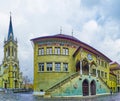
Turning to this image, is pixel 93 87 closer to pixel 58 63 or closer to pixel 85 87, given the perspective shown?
pixel 85 87

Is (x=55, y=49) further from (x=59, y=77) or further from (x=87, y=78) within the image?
(x=87, y=78)

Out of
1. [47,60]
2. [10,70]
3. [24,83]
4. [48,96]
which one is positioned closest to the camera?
[48,96]

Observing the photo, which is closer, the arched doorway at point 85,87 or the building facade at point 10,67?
the arched doorway at point 85,87

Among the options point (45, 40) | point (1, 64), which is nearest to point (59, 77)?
point (45, 40)

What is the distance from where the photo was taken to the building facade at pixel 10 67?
10888 centimetres

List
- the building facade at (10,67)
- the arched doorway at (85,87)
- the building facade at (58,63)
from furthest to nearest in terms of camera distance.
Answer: the building facade at (10,67), the arched doorway at (85,87), the building facade at (58,63)

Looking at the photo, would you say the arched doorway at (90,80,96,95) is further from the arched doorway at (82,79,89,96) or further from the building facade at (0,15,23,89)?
the building facade at (0,15,23,89)

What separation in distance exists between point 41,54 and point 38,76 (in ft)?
12.0

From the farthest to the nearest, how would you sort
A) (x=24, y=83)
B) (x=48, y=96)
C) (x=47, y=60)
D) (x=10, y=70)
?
(x=24, y=83), (x=10, y=70), (x=47, y=60), (x=48, y=96)

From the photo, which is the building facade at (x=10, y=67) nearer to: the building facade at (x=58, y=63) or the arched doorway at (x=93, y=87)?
the arched doorway at (x=93, y=87)

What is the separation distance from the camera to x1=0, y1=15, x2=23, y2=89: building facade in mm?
108875

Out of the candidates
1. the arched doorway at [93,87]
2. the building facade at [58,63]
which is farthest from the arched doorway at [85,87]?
the arched doorway at [93,87]

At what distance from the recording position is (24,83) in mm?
120875

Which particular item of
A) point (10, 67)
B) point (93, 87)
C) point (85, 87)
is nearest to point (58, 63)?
point (85, 87)
